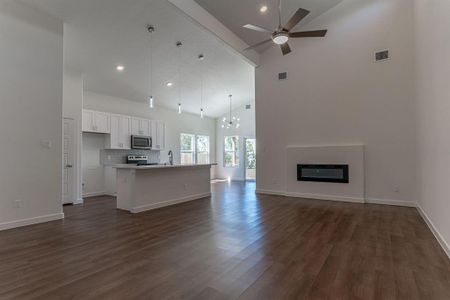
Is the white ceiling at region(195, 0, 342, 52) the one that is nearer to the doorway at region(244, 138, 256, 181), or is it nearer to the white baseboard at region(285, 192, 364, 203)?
the white baseboard at region(285, 192, 364, 203)

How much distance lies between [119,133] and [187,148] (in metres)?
3.50

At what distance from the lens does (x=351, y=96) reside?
19.1ft

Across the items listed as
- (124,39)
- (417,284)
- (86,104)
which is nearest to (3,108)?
(124,39)

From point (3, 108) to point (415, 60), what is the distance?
747 centimetres

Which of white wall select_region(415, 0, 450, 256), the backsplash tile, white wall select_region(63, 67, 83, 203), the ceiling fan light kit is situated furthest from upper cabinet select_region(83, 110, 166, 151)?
white wall select_region(415, 0, 450, 256)

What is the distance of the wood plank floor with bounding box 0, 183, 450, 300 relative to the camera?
2016 millimetres

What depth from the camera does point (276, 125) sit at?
6.85 metres

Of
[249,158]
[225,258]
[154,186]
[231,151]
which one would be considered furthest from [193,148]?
[225,258]

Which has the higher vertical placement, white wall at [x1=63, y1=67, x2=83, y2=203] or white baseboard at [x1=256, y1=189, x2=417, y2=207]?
white wall at [x1=63, y1=67, x2=83, y2=203]

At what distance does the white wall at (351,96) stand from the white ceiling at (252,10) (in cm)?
49

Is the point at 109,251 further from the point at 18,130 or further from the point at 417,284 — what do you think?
the point at 417,284

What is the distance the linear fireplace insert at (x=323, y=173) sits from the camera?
231 inches

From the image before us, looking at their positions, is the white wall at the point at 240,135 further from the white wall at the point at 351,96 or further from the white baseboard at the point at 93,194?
the white baseboard at the point at 93,194

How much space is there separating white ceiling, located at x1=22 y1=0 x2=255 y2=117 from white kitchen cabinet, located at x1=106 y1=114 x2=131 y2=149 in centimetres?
78
